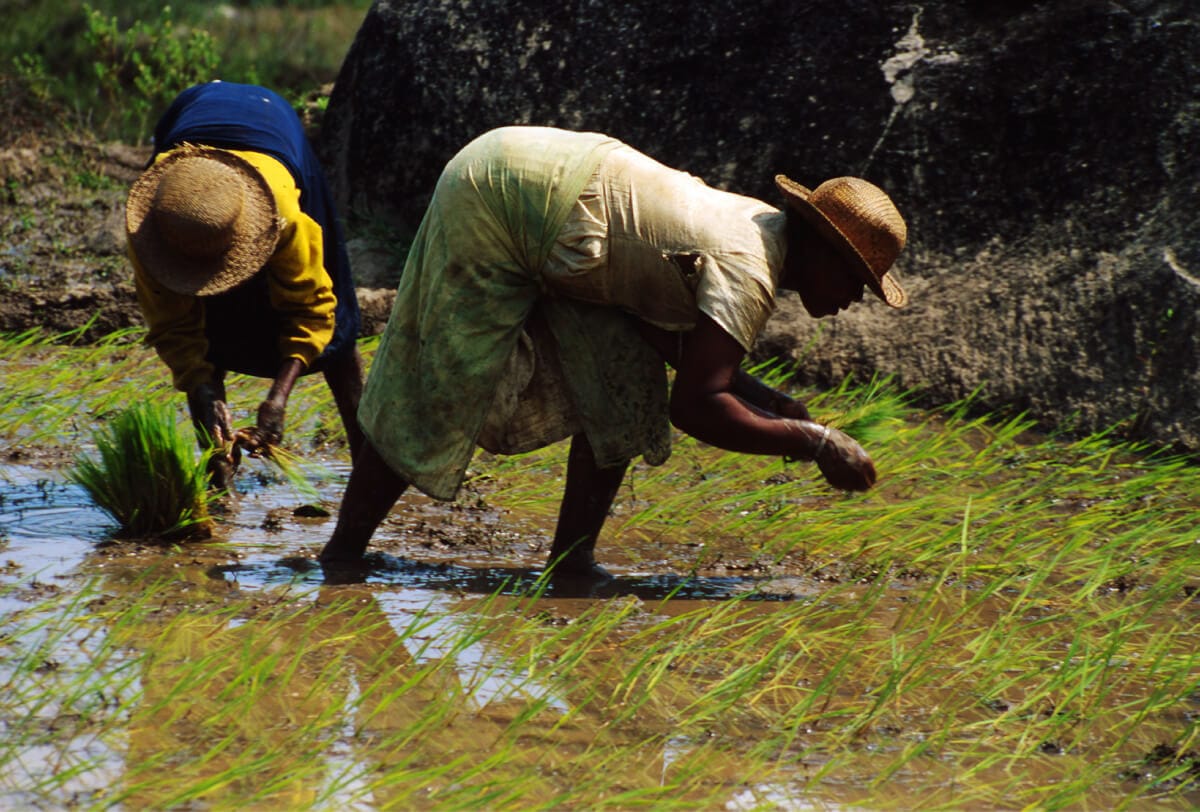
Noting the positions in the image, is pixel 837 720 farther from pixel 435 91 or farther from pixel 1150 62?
pixel 435 91

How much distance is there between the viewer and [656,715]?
110 inches

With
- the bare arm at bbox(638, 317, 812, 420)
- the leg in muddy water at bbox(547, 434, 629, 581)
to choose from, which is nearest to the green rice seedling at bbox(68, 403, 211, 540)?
the leg in muddy water at bbox(547, 434, 629, 581)

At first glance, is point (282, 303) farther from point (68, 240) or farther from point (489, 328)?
point (68, 240)

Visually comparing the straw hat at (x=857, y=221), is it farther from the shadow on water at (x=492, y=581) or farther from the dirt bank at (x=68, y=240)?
the dirt bank at (x=68, y=240)

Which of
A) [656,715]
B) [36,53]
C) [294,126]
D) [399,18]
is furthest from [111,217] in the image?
[656,715]

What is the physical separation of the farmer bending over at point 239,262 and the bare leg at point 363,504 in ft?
0.95

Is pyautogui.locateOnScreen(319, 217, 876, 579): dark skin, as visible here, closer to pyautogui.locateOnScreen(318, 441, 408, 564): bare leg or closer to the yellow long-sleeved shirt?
pyautogui.locateOnScreen(318, 441, 408, 564): bare leg

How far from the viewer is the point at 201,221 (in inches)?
141

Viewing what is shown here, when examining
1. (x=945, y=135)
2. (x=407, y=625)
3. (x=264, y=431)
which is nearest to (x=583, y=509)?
(x=407, y=625)

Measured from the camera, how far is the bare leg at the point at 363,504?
358 centimetres

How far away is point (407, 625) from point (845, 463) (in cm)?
101

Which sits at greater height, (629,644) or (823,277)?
(823,277)

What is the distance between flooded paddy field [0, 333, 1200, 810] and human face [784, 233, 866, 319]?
2.25ft

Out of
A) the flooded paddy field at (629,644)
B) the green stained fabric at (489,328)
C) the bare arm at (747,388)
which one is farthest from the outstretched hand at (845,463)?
the green stained fabric at (489,328)
